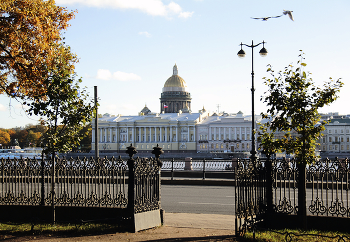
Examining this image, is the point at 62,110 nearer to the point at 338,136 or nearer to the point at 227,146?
the point at 227,146

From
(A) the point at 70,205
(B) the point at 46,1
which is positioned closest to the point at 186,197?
(A) the point at 70,205

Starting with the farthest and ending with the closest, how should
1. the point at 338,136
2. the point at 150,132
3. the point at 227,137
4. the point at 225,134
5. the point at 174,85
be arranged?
the point at 174,85 < the point at 150,132 < the point at 225,134 < the point at 227,137 < the point at 338,136

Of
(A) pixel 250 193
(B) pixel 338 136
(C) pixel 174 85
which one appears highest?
(C) pixel 174 85

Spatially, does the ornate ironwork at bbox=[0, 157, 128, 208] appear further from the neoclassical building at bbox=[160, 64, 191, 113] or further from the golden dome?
the golden dome

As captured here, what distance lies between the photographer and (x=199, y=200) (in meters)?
15.5

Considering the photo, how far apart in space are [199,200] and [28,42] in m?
7.57

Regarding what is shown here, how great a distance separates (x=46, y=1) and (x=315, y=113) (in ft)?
25.9

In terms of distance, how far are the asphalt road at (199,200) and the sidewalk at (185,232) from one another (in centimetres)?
192

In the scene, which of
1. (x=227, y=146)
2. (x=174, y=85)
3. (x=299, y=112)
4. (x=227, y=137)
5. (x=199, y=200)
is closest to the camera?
(x=299, y=112)

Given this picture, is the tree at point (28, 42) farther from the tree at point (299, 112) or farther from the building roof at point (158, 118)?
the building roof at point (158, 118)

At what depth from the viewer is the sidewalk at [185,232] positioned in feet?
28.2

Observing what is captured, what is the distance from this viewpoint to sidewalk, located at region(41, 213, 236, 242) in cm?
861

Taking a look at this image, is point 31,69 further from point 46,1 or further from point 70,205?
point 70,205

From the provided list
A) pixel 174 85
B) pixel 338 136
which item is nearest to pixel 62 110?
pixel 338 136
